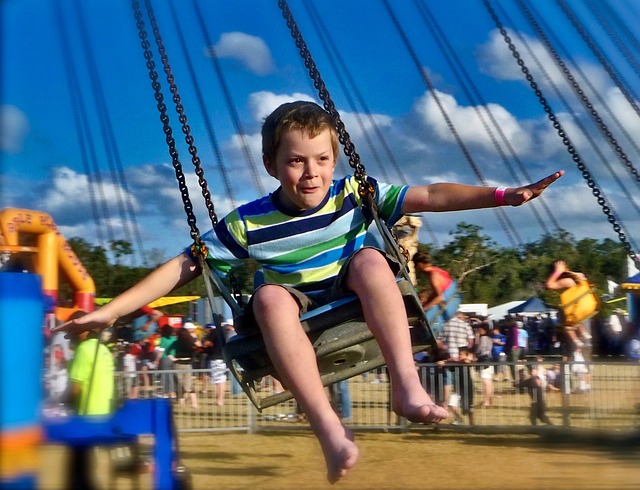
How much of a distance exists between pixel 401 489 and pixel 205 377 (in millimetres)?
4048

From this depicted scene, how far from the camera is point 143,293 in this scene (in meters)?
3.03

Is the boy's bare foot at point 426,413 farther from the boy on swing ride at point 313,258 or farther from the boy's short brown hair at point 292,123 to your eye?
the boy's short brown hair at point 292,123

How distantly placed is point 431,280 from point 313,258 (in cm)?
410

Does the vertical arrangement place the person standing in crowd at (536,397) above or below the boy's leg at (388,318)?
below

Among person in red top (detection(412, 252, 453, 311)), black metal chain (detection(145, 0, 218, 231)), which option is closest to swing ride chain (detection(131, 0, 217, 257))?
black metal chain (detection(145, 0, 218, 231))

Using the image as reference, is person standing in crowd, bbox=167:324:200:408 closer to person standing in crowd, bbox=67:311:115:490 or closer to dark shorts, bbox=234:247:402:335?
person standing in crowd, bbox=67:311:115:490

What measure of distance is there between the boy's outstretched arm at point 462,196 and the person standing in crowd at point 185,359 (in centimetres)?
682

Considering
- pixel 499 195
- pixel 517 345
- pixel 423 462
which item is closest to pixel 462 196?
pixel 499 195

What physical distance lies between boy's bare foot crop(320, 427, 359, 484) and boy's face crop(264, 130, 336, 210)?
792 mm

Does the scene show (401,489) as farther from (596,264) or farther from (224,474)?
(596,264)

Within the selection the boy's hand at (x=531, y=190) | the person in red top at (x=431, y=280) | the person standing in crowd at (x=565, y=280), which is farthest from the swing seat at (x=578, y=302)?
the boy's hand at (x=531, y=190)

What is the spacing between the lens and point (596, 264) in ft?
135

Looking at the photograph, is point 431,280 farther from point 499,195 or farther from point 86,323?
point 86,323

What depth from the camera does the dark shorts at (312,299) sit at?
111 inches
